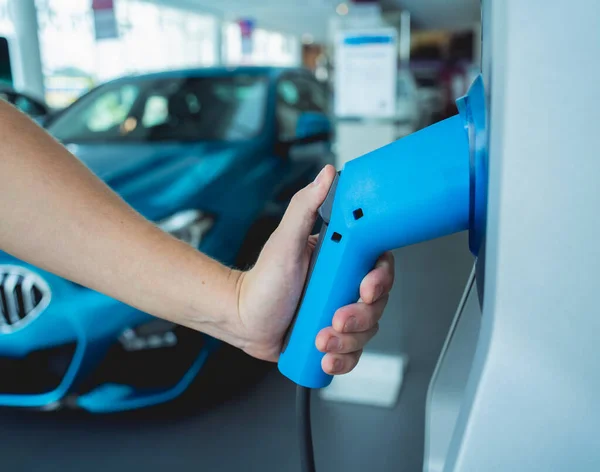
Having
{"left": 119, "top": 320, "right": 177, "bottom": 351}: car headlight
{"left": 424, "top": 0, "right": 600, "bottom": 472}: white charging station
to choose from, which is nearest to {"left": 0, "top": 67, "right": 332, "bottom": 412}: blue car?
{"left": 119, "top": 320, "right": 177, "bottom": 351}: car headlight

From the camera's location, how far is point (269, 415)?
1.86 metres

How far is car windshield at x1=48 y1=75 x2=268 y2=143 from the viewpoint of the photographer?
7.71 feet

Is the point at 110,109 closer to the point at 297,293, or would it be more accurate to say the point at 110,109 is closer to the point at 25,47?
the point at 297,293

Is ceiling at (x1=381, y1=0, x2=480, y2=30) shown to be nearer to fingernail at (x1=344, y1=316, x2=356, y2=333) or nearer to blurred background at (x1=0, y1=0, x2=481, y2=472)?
blurred background at (x1=0, y1=0, x2=481, y2=472)

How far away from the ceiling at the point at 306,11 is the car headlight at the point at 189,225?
787 cm

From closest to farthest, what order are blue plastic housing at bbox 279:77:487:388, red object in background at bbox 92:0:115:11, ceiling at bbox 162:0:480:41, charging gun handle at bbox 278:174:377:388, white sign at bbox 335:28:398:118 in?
blue plastic housing at bbox 279:77:487:388 → charging gun handle at bbox 278:174:377:388 → white sign at bbox 335:28:398:118 → red object in background at bbox 92:0:115:11 → ceiling at bbox 162:0:480:41

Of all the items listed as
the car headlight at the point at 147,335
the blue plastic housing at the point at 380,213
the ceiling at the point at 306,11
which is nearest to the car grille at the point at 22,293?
the car headlight at the point at 147,335

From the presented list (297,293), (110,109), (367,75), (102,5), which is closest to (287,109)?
(367,75)

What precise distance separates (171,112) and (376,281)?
6.76 feet

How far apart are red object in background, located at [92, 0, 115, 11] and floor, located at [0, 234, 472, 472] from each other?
3268 mm

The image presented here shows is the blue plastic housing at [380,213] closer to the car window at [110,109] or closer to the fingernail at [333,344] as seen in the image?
the fingernail at [333,344]

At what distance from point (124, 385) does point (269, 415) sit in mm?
467

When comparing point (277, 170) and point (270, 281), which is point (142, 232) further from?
point (277, 170)

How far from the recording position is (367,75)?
223cm
